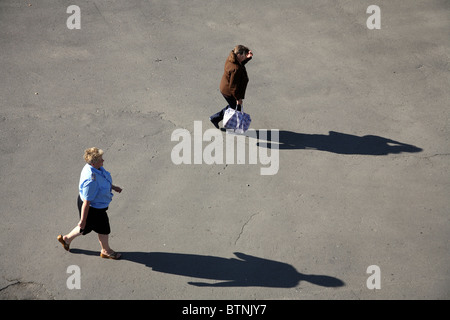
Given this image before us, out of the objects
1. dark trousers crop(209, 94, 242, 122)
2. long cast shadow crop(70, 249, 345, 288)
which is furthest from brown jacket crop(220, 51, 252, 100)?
long cast shadow crop(70, 249, 345, 288)

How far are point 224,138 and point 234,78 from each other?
123cm

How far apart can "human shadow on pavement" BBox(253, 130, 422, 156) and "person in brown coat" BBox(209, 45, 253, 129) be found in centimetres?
92

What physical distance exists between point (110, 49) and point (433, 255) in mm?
Result: 7573

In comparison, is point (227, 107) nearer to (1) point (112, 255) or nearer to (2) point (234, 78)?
(2) point (234, 78)

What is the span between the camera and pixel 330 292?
7312mm

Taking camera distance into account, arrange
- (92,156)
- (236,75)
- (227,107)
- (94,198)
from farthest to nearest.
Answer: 1. (227,107)
2. (236,75)
3. (94,198)
4. (92,156)

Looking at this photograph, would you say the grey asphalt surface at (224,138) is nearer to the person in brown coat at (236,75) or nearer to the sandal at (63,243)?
the sandal at (63,243)

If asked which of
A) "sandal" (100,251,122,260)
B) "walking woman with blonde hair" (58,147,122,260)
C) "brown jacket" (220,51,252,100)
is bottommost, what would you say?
"sandal" (100,251,122,260)

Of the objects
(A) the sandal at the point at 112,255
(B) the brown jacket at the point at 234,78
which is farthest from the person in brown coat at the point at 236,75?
(A) the sandal at the point at 112,255

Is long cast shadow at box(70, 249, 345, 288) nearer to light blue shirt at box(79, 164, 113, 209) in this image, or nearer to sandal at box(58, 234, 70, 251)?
sandal at box(58, 234, 70, 251)

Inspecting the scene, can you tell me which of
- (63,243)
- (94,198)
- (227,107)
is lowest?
(63,243)

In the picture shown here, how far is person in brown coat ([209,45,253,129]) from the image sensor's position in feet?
28.9

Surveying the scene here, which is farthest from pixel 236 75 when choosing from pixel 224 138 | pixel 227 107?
pixel 224 138

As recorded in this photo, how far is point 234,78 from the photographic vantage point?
887 cm
